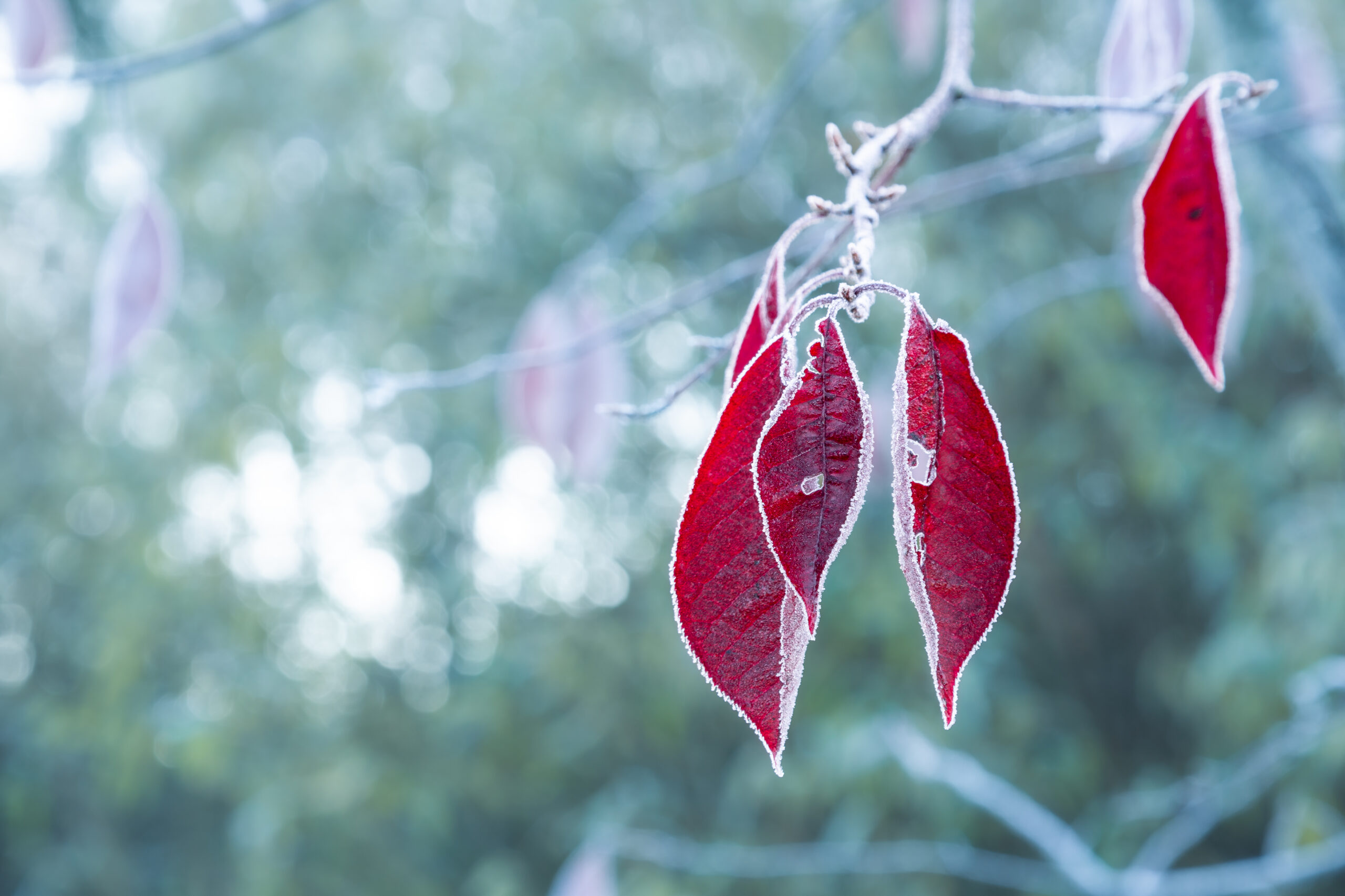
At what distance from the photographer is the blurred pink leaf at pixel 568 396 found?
72 cm

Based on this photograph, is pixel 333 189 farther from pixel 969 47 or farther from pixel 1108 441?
pixel 969 47

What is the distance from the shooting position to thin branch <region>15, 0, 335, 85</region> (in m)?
0.50

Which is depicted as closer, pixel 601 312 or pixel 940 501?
pixel 940 501

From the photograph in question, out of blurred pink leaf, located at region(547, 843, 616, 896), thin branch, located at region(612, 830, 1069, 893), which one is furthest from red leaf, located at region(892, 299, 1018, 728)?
thin branch, located at region(612, 830, 1069, 893)

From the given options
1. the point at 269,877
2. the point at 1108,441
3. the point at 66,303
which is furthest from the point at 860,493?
the point at 66,303

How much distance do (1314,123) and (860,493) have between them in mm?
461

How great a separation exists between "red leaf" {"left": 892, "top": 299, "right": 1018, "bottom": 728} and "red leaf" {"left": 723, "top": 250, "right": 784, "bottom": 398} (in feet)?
0.14

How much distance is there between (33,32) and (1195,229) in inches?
29.2

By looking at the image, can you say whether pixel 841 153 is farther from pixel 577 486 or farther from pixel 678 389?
pixel 577 486

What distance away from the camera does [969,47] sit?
324 mm

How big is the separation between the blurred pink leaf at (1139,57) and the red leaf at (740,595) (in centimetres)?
24

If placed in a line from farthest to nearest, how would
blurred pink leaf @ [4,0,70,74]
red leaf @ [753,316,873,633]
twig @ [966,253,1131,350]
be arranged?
twig @ [966,253,1131,350]
blurred pink leaf @ [4,0,70,74]
red leaf @ [753,316,873,633]

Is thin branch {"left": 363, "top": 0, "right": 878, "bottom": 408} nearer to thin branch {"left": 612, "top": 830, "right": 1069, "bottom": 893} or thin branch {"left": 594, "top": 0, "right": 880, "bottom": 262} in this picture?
thin branch {"left": 594, "top": 0, "right": 880, "bottom": 262}

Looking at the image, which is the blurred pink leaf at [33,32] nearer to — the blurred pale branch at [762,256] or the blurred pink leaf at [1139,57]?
the blurred pale branch at [762,256]
